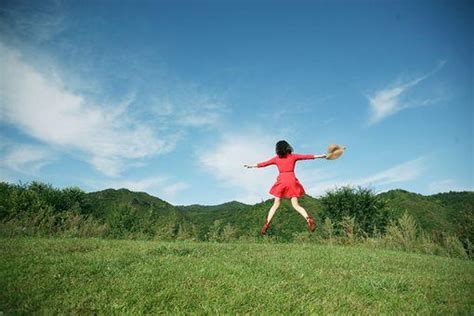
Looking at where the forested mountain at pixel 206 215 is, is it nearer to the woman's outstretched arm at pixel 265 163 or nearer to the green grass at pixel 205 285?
the woman's outstretched arm at pixel 265 163

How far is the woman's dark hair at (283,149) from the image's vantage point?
11328 millimetres

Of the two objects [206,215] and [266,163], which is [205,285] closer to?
[266,163]

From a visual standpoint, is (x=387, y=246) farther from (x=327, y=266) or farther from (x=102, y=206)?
(x=102, y=206)

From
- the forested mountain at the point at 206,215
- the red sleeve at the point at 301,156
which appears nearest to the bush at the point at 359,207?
the forested mountain at the point at 206,215

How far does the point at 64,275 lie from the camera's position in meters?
6.95

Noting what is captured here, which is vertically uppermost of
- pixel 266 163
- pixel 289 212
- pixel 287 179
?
pixel 289 212

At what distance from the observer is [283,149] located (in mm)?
11320

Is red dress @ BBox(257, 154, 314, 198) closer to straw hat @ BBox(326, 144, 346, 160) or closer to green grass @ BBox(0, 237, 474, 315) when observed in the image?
straw hat @ BBox(326, 144, 346, 160)

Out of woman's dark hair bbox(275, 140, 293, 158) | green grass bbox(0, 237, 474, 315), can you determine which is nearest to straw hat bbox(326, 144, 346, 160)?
woman's dark hair bbox(275, 140, 293, 158)

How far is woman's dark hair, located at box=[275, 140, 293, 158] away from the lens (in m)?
11.3

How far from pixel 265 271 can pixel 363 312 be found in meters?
2.60

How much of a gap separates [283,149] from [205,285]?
18.1ft

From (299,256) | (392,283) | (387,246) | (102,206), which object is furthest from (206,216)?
(392,283)

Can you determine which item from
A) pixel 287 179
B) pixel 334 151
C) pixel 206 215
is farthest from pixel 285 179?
pixel 206 215
